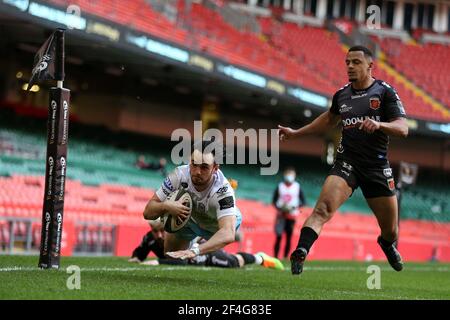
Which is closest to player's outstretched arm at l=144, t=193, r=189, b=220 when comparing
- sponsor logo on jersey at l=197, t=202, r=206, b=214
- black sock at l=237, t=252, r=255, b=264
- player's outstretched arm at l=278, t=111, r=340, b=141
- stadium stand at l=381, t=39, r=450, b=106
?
sponsor logo on jersey at l=197, t=202, r=206, b=214

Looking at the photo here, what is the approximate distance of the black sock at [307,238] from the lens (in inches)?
362

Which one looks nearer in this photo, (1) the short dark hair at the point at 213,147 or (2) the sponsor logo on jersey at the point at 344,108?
(1) the short dark hair at the point at 213,147

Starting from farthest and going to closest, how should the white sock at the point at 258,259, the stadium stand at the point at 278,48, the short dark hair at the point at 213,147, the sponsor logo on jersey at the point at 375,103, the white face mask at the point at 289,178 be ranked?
1. the stadium stand at the point at 278,48
2. the white face mask at the point at 289,178
3. the white sock at the point at 258,259
4. the sponsor logo on jersey at the point at 375,103
5. the short dark hair at the point at 213,147

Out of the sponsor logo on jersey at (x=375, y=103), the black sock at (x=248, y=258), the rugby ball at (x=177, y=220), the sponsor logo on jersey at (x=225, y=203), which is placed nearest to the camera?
the rugby ball at (x=177, y=220)

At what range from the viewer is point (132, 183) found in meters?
26.6

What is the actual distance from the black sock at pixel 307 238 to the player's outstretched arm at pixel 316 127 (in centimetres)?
129

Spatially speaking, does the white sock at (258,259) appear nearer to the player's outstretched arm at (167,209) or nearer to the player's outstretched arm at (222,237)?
the player's outstretched arm at (222,237)

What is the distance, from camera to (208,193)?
950 cm

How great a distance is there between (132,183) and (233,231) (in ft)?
57.3

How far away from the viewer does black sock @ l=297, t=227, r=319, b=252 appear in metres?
9.20

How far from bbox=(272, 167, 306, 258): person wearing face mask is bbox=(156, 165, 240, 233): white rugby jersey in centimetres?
984

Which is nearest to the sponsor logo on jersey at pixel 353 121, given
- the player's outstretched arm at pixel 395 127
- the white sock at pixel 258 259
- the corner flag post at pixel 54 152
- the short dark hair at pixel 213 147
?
the player's outstretched arm at pixel 395 127

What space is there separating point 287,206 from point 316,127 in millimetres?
9111

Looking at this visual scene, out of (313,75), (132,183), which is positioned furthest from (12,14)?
(313,75)
